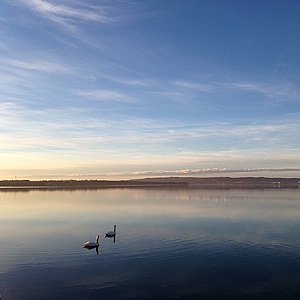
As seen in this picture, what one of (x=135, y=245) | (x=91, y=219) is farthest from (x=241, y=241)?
(x=91, y=219)

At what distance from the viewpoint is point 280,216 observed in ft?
180

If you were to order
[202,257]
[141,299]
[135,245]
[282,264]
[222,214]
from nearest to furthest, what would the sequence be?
[141,299] < [282,264] < [202,257] < [135,245] < [222,214]

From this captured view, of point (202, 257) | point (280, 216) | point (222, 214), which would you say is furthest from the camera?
point (222, 214)

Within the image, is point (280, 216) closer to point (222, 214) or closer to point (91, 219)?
point (222, 214)

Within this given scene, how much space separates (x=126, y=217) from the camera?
184 feet

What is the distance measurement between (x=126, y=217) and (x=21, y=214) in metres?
18.5

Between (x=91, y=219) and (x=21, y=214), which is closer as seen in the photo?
(x=91, y=219)

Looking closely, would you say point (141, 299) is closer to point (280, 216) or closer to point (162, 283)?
point (162, 283)

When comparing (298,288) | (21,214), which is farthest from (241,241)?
(21,214)

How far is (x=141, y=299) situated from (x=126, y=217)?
3631 cm

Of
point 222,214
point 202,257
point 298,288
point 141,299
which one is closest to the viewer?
point 141,299

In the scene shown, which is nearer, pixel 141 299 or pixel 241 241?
pixel 141 299

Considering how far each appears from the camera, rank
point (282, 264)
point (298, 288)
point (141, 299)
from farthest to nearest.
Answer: point (282, 264) < point (298, 288) < point (141, 299)

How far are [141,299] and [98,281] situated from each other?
429cm
